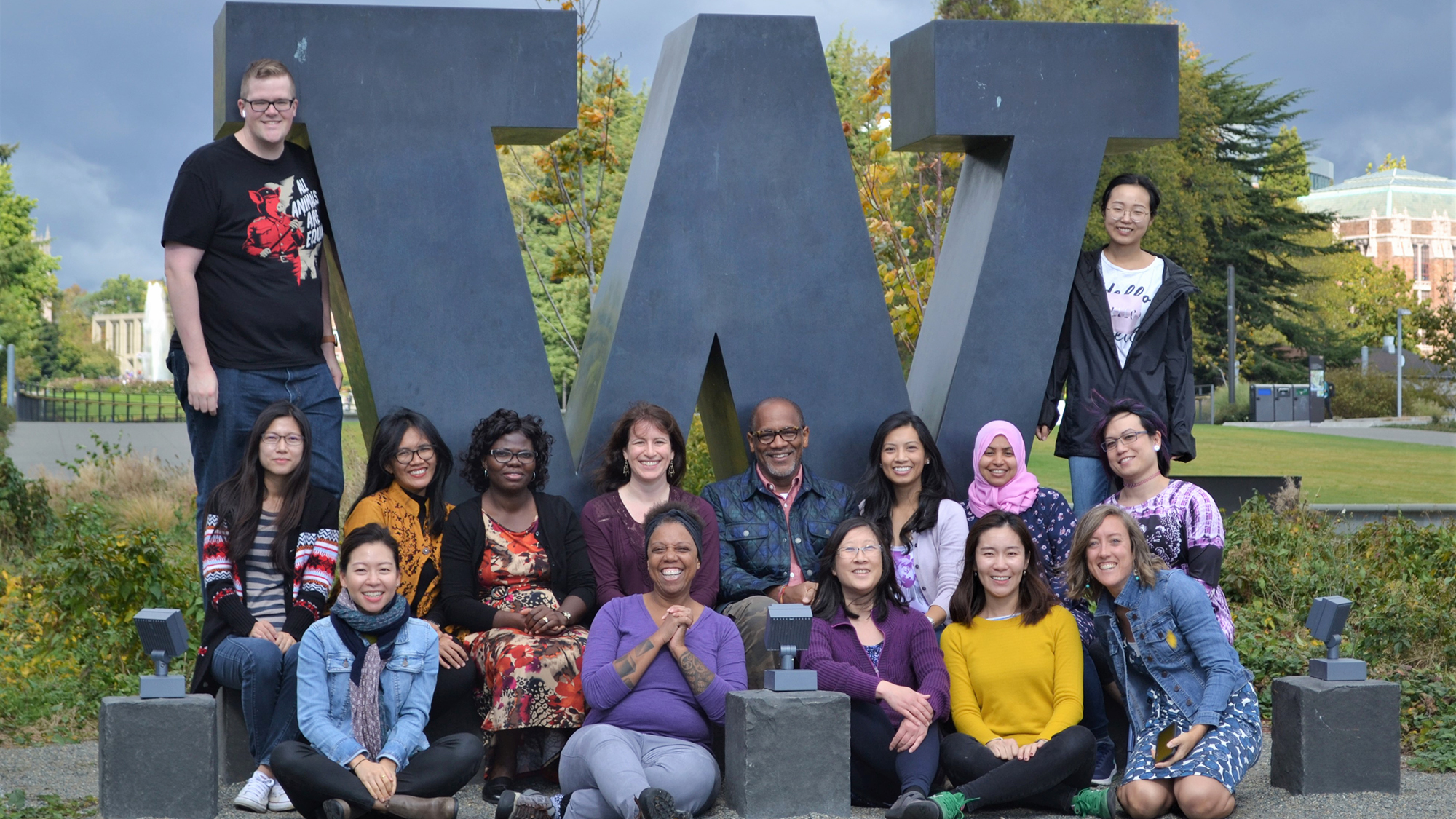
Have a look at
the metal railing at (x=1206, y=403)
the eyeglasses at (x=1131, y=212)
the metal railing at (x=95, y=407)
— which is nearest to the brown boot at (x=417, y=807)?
the eyeglasses at (x=1131, y=212)

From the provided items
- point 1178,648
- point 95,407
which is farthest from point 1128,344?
point 95,407

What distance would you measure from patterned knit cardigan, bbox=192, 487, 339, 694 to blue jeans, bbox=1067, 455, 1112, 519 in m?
2.84

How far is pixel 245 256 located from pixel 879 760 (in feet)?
9.55

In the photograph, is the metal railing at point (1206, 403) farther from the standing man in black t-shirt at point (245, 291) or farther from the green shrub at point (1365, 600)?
the standing man in black t-shirt at point (245, 291)

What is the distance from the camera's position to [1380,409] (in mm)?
31906

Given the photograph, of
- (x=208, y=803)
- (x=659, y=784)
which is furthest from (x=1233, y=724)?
(x=208, y=803)

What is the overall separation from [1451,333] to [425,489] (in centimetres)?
3096

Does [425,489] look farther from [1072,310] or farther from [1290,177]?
[1290,177]

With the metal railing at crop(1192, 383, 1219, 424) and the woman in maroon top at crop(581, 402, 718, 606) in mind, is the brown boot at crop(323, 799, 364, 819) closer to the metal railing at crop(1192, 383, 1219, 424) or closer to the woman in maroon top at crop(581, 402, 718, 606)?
the woman in maroon top at crop(581, 402, 718, 606)

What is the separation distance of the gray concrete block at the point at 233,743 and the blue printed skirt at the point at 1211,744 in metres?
3.04

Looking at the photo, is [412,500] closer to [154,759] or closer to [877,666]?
[154,759]

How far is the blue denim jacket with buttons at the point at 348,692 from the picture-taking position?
3.98 meters

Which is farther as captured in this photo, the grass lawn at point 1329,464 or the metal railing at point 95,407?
the metal railing at point 95,407

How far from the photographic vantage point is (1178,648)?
4352 mm
